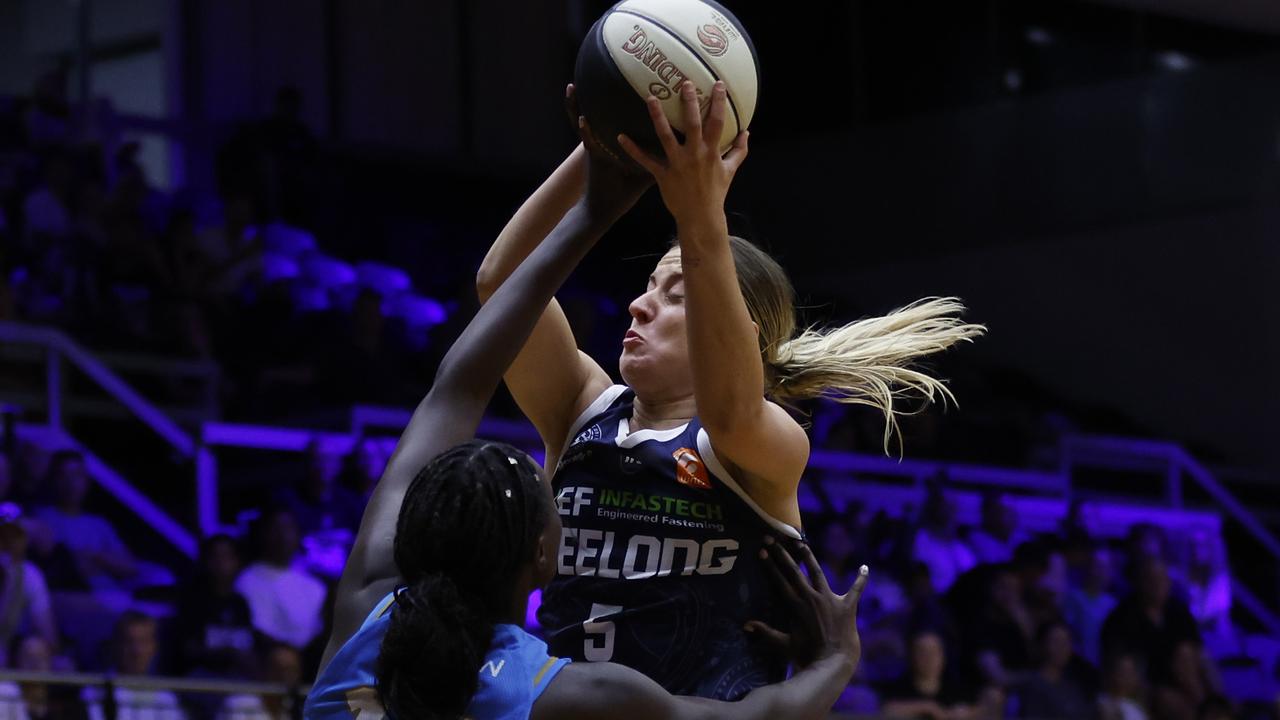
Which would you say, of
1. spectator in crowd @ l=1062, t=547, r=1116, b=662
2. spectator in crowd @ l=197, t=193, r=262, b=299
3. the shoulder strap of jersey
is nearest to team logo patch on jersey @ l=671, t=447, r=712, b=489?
the shoulder strap of jersey

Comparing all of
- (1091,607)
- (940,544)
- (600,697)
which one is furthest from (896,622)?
(600,697)

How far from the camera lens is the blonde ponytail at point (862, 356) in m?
3.13

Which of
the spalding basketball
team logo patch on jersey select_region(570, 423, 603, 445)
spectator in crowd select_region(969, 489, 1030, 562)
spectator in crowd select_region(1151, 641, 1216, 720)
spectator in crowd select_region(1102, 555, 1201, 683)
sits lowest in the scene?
spectator in crowd select_region(1151, 641, 1216, 720)

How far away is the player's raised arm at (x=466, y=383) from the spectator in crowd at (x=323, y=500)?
5070 millimetres

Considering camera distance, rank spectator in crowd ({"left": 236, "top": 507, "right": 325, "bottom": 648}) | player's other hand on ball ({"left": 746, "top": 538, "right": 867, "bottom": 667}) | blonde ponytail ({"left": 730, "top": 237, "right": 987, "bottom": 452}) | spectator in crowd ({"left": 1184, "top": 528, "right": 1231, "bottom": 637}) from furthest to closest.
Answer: spectator in crowd ({"left": 1184, "top": 528, "right": 1231, "bottom": 637}) < spectator in crowd ({"left": 236, "top": 507, "right": 325, "bottom": 648}) < blonde ponytail ({"left": 730, "top": 237, "right": 987, "bottom": 452}) < player's other hand on ball ({"left": 746, "top": 538, "right": 867, "bottom": 667})

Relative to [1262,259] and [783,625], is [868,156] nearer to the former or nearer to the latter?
[1262,259]

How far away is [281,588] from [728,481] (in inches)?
172

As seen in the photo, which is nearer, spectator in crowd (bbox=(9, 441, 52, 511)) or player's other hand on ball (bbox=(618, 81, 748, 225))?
player's other hand on ball (bbox=(618, 81, 748, 225))

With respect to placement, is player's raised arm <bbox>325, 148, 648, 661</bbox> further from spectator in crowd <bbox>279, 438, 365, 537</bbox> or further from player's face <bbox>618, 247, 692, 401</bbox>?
spectator in crowd <bbox>279, 438, 365, 537</bbox>

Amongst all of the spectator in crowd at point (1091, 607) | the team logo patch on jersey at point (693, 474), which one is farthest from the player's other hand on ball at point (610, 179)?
the spectator in crowd at point (1091, 607)

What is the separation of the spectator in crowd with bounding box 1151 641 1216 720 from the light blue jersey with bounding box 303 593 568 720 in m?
6.70

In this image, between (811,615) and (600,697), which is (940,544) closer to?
(811,615)

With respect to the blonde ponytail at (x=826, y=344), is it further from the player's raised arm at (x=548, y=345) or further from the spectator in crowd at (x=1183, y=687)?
the spectator in crowd at (x=1183, y=687)

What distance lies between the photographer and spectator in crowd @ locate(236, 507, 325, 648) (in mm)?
6758
